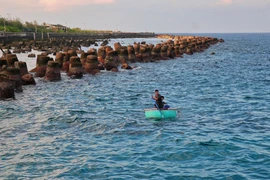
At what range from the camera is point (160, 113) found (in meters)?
23.2

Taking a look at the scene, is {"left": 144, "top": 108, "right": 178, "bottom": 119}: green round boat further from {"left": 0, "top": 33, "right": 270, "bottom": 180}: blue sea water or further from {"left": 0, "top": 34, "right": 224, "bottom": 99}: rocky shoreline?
{"left": 0, "top": 34, "right": 224, "bottom": 99}: rocky shoreline

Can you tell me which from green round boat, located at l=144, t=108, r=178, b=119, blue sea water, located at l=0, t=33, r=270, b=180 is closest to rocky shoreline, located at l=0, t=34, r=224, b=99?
blue sea water, located at l=0, t=33, r=270, b=180

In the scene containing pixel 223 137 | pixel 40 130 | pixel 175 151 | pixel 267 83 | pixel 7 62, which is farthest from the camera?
pixel 267 83

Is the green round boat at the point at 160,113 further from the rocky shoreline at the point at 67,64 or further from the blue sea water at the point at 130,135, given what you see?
the rocky shoreline at the point at 67,64

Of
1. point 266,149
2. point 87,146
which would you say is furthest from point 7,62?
point 266,149

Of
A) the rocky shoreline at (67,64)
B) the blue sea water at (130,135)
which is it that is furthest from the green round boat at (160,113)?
the rocky shoreline at (67,64)

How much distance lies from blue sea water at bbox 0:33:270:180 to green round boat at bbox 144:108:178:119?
367 mm

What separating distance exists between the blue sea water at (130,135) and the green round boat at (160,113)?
1.20ft

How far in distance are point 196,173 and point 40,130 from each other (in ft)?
31.8

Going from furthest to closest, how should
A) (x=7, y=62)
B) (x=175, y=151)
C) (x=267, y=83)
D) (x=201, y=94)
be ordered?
(x=267, y=83) < (x=7, y=62) < (x=201, y=94) < (x=175, y=151)

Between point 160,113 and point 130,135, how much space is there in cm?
364

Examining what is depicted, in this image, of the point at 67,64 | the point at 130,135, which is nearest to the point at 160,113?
the point at 130,135

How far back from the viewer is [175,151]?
691 inches

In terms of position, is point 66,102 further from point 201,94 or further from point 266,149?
point 266,149
